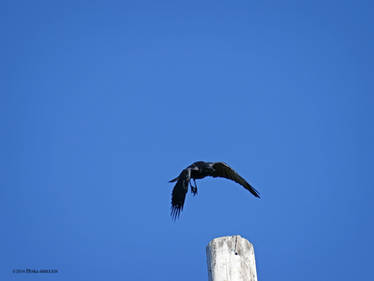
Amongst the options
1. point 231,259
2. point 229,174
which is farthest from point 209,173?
point 231,259

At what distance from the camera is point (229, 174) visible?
944 cm

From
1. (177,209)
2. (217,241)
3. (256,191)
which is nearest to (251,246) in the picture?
(217,241)

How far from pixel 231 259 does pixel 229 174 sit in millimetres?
5779

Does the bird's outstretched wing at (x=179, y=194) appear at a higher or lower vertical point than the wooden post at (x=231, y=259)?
higher

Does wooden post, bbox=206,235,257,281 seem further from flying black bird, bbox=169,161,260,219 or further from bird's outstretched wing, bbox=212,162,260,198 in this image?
bird's outstretched wing, bbox=212,162,260,198

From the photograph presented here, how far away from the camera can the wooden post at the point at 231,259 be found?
3629 millimetres

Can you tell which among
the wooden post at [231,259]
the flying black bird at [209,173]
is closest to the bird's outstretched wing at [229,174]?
the flying black bird at [209,173]

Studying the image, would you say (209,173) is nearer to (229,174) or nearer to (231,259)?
(229,174)

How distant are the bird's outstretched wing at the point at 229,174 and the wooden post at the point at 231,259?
17.6 feet

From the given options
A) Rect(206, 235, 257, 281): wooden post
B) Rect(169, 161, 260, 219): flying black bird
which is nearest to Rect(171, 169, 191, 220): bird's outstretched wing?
Rect(169, 161, 260, 219): flying black bird

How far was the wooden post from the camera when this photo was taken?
11.9ft

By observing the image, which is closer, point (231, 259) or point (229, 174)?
point (231, 259)

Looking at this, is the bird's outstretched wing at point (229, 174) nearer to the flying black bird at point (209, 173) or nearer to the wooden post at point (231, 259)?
the flying black bird at point (209, 173)

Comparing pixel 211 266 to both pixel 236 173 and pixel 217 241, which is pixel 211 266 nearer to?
pixel 217 241
